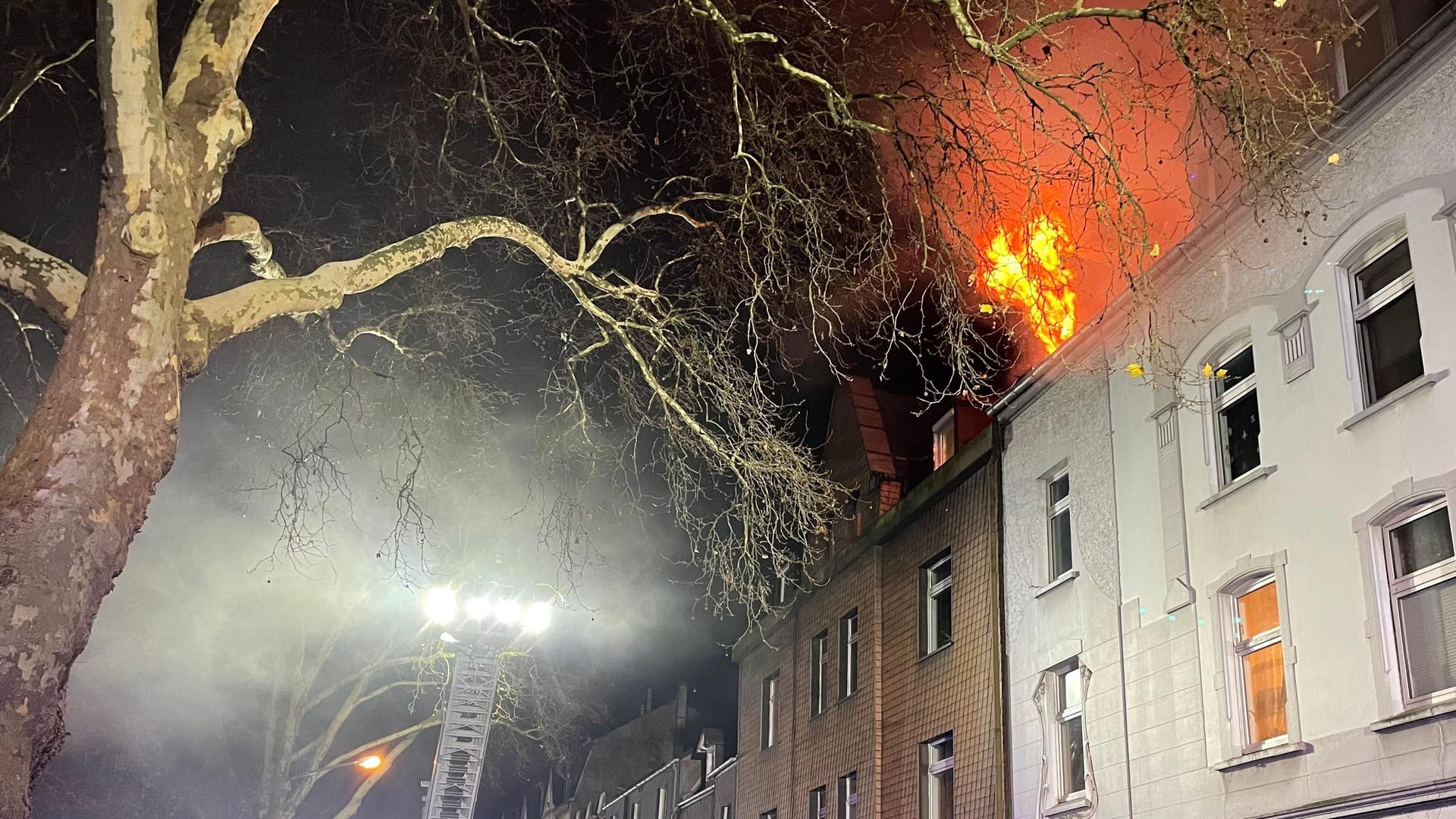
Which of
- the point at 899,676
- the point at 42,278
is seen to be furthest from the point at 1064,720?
the point at 42,278

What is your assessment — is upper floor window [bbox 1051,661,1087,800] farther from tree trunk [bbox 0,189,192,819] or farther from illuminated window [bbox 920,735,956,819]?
tree trunk [bbox 0,189,192,819]

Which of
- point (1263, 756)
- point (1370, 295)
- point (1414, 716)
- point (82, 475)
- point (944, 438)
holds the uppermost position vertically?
point (944, 438)

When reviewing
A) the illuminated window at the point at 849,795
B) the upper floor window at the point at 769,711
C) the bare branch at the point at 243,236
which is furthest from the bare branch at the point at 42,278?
the upper floor window at the point at 769,711

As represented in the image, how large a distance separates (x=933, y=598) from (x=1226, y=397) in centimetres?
658

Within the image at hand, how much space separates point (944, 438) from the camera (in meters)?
18.0

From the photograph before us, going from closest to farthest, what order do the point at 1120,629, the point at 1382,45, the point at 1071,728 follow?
the point at 1382,45, the point at 1120,629, the point at 1071,728

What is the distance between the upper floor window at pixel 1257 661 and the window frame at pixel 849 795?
8452 mm

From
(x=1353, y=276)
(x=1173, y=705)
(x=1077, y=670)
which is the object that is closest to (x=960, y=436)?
(x=1077, y=670)

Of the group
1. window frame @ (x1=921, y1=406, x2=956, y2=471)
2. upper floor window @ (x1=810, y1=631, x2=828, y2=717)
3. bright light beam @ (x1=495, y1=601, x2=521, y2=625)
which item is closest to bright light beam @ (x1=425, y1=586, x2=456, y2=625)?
bright light beam @ (x1=495, y1=601, x2=521, y2=625)

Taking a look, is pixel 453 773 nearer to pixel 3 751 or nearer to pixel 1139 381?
pixel 1139 381

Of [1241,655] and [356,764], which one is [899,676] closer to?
[1241,655]

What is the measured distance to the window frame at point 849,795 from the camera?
1750 centimetres

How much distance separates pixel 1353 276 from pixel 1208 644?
345 cm

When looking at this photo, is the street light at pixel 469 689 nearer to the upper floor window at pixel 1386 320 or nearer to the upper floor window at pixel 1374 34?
the upper floor window at pixel 1386 320
